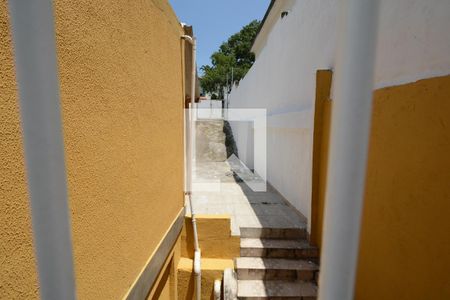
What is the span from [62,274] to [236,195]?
5.92 metres

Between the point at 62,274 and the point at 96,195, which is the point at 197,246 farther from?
the point at 62,274

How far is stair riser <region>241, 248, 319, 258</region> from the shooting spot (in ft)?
13.5

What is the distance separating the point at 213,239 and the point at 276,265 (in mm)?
1085

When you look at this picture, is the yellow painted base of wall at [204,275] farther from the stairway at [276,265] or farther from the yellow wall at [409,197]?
the yellow wall at [409,197]

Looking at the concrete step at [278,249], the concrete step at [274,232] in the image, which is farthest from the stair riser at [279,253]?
the concrete step at [274,232]

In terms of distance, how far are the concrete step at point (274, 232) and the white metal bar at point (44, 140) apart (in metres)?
4.07

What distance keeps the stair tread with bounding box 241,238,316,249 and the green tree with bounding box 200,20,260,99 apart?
2420 centimetres

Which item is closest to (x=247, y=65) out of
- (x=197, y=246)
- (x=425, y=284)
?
(x=197, y=246)

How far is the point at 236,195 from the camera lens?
A: 643 cm

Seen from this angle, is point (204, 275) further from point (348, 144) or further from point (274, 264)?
point (348, 144)

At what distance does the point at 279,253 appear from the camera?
4.18m

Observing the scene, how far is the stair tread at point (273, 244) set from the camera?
4.20 meters

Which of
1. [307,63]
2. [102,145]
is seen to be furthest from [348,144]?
[307,63]

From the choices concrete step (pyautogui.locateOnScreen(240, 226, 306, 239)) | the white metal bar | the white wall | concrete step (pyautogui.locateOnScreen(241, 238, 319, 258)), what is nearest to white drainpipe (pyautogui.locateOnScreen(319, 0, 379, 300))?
the white wall
